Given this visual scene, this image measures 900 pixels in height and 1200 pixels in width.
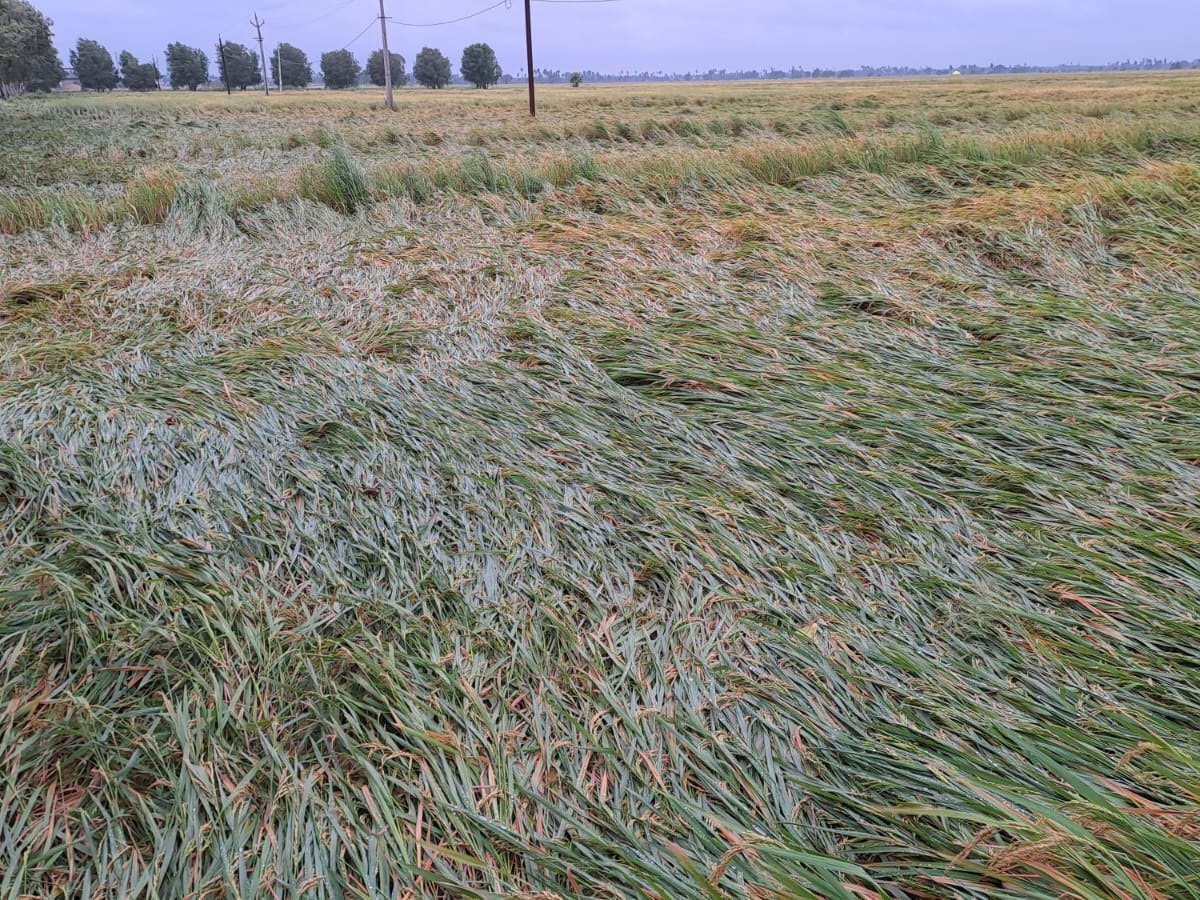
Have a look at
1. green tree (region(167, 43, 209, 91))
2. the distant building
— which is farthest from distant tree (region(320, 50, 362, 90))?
the distant building

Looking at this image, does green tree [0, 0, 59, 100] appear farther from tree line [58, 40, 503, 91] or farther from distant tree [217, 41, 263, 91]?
distant tree [217, 41, 263, 91]

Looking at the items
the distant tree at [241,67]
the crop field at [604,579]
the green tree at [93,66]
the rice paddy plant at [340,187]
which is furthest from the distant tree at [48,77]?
the crop field at [604,579]

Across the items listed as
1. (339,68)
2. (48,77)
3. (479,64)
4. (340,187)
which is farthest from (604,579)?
(339,68)

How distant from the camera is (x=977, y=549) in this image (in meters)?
1.81

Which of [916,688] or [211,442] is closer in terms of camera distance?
[916,688]

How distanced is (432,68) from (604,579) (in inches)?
3498

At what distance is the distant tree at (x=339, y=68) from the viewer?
7919cm

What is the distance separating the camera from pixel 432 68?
256 feet

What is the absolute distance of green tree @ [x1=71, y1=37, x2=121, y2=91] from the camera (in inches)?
2707

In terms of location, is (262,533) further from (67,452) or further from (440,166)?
(440,166)

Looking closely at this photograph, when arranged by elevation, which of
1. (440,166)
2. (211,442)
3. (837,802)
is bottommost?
(837,802)

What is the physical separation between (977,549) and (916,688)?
0.57 m

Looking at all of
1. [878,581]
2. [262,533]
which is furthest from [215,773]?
[878,581]

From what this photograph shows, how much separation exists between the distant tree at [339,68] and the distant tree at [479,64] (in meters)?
13.9
